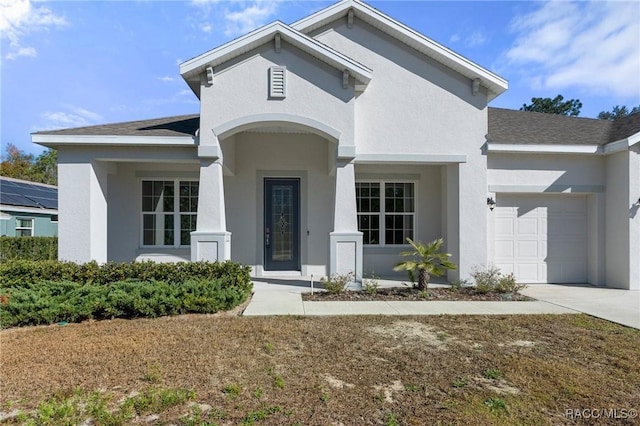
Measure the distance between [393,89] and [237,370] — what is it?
8357mm

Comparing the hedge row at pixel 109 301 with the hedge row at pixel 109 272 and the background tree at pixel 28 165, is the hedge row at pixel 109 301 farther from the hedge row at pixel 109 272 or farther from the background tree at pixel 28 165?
the background tree at pixel 28 165

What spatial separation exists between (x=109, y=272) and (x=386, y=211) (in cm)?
792

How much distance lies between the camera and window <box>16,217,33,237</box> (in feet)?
60.6

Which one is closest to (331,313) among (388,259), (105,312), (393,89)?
(105,312)

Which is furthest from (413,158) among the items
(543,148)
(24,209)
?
(24,209)

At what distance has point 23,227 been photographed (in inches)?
742

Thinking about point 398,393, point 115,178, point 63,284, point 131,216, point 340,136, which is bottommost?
point 398,393

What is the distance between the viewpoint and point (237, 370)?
14.3 feet

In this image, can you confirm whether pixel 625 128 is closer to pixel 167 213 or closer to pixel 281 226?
pixel 281 226

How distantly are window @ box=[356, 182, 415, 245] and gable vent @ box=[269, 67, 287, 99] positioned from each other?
13.5 feet

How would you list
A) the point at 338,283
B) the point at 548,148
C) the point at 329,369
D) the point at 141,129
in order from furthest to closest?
the point at 548,148, the point at 141,129, the point at 338,283, the point at 329,369

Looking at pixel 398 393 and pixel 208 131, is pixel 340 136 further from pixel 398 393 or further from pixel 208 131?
pixel 398 393

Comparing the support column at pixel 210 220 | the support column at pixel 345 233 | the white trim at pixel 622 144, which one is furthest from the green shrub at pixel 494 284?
the support column at pixel 210 220

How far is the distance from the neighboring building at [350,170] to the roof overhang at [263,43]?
1.4 inches
